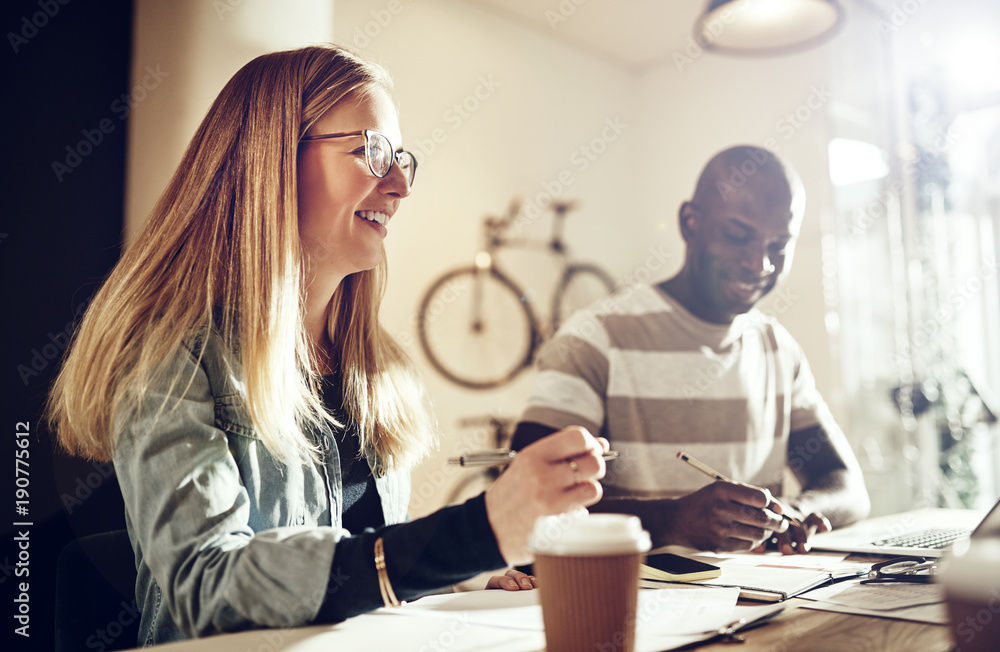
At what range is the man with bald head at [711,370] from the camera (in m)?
1.77

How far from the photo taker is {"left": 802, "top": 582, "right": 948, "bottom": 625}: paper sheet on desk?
81 centimetres

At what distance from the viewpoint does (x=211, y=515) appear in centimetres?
77

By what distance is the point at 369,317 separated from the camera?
134 cm

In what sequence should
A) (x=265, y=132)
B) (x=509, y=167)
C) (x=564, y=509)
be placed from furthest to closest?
(x=509, y=167) < (x=265, y=132) < (x=564, y=509)

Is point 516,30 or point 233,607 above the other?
point 516,30

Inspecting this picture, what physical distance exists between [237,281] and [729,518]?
2.81 ft

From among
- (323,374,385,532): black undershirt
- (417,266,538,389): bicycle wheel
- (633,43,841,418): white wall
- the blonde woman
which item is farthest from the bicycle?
(323,374,385,532): black undershirt

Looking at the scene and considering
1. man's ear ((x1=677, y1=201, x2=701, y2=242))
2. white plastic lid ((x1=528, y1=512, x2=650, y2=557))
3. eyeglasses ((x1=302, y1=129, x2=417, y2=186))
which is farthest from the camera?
man's ear ((x1=677, y1=201, x2=701, y2=242))

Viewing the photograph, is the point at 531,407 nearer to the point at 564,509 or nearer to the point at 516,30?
→ the point at 564,509

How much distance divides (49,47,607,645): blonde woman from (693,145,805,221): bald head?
956mm

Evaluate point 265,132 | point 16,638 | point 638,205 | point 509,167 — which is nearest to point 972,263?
point 638,205

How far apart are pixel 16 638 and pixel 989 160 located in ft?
14.5

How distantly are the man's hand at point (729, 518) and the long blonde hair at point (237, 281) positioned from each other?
0.53 metres

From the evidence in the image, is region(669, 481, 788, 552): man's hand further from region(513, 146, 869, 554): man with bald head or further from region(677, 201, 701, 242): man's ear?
region(677, 201, 701, 242): man's ear
